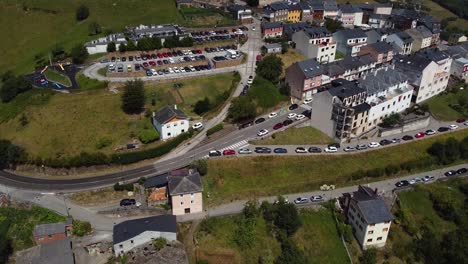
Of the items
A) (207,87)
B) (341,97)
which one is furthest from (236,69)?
(341,97)

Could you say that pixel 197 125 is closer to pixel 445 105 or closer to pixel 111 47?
pixel 111 47

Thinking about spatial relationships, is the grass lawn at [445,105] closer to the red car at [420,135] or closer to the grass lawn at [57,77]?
the red car at [420,135]

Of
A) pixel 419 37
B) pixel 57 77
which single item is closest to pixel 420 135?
pixel 419 37

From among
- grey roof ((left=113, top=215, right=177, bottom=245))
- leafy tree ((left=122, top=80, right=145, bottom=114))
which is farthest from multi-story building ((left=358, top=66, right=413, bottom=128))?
grey roof ((left=113, top=215, right=177, bottom=245))

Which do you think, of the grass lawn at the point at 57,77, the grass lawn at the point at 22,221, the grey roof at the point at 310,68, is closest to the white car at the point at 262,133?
the grey roof at the point at 310,68

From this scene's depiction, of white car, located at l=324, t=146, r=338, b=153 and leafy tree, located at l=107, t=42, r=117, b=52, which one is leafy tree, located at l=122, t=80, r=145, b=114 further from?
→ white car, located at l=324, t=146, r=338, b=153
